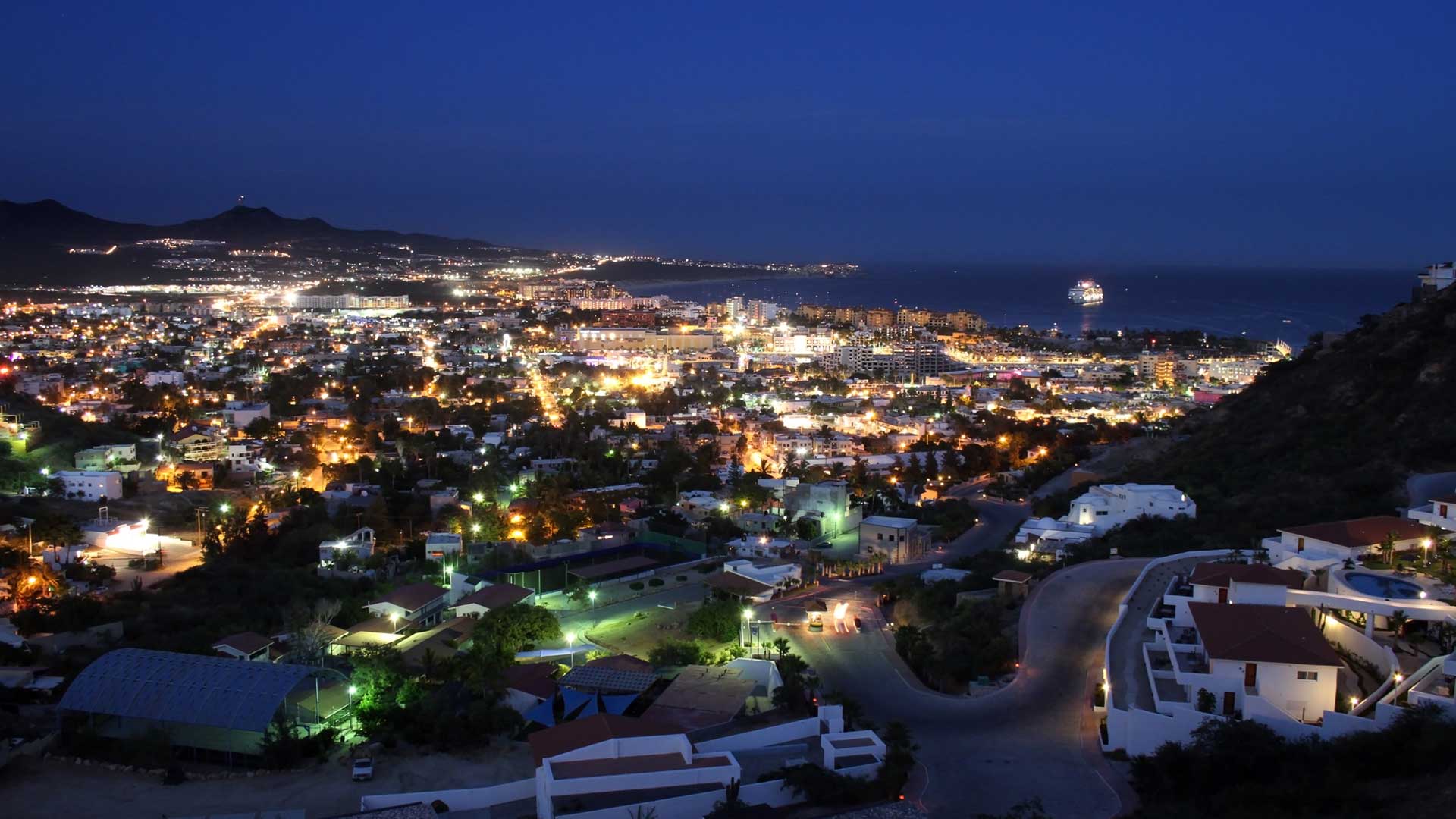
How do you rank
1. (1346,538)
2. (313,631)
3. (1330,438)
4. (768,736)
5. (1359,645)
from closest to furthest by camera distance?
(768,736)
(1359,645)
(1346,538)
(313,631)
(1330,438)

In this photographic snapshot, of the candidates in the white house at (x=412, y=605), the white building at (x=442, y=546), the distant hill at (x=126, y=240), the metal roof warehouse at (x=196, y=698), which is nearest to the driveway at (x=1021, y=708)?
the white house at (x=412, y=605)

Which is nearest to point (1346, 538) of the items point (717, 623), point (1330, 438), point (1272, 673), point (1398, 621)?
point (1398, 621)

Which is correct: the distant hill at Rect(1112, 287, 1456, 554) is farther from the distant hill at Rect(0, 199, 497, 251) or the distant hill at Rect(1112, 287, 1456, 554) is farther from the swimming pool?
the distant hill at Rect(0, 199, 497, 251)

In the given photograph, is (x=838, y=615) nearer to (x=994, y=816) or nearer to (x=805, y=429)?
(x=994, y=816)

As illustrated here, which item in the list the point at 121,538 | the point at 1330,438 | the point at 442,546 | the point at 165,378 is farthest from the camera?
the point at 165,378

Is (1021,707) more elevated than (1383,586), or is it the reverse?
(1383,586)

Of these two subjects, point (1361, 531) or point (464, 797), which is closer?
point (464, 797)

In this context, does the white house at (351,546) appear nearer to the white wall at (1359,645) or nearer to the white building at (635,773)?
the white building at (635,773)

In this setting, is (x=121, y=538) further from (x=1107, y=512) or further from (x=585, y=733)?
(x=1107, y=512)
